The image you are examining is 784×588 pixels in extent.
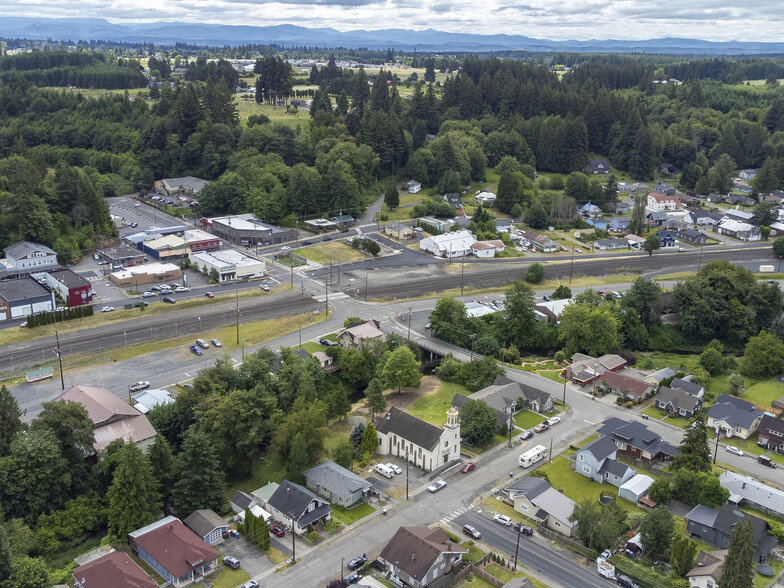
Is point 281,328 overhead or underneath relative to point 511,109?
underneath

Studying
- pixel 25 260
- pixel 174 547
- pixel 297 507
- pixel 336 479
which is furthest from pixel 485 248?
pixel 174 547

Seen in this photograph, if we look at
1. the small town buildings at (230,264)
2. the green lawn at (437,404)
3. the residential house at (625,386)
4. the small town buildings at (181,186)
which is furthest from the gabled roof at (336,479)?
the small town buildings at (181,186)

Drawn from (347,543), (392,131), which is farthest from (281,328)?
(392,131)

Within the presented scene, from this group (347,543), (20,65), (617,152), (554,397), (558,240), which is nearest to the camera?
(347,543)

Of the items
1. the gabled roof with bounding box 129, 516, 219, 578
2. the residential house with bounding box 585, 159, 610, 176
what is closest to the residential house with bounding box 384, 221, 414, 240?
the residential house with bounding box 585, 159, 610, 176

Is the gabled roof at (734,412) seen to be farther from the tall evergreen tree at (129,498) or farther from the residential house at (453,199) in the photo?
the residential house at (453,199)

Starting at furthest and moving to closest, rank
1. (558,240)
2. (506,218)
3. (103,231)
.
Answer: (506,218)
(558,240)
(103,231)

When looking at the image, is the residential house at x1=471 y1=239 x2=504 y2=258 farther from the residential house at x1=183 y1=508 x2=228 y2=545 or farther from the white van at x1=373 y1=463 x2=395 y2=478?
the residential house at x1=183 y1=508 x2=228 y2=545

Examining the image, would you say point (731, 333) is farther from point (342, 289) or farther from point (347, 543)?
point (347, 543)
